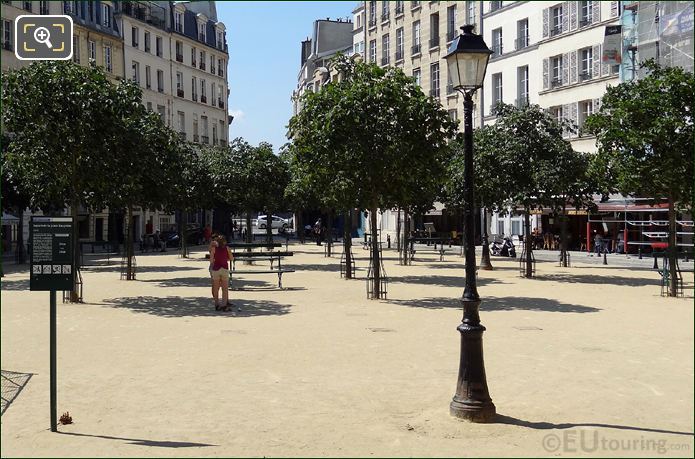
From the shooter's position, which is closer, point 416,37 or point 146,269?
point 146,269

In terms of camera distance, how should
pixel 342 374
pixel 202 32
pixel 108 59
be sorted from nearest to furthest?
pixel 342 374, pixel 108 59, pixel 202 32

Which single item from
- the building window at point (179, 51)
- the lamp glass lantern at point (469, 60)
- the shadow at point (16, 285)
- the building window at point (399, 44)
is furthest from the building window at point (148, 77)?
the lamp glass lantern at point (469, 60)

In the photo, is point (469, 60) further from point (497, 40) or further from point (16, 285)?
point (497, 40)

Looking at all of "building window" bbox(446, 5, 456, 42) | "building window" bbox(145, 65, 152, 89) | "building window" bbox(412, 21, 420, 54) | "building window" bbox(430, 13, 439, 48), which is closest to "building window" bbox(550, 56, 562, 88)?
"building window" bbox(446, 5, 456, 42)

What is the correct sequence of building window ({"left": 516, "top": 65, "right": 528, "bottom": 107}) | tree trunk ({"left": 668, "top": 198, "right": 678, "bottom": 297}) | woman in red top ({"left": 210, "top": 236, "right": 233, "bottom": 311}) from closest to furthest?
woman in red top ({"left": 210, "top": 236, "right": 233, "bottom": 311}) → tree trunk ({"left": 668, "top": 198, "right": 678, "bottom": 297}) → building window ({"left": 516, "top": 65, "right": 528, "bottom": 107})

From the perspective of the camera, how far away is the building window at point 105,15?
185 feet

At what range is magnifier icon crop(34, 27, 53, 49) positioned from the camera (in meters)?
7.46

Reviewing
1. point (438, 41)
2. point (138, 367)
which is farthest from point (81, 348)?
point (438, 41)

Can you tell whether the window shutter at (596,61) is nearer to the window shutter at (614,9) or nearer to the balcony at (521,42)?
the window shutter at (614,9)

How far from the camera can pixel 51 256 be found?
6.88m

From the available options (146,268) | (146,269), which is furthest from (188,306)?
(146,268)

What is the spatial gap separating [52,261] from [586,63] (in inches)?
1591

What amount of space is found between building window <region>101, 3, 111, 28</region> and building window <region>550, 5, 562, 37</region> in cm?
3142

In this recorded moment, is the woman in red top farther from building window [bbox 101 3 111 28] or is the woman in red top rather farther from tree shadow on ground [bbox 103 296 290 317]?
building window [bbox 101 3 111 28]
